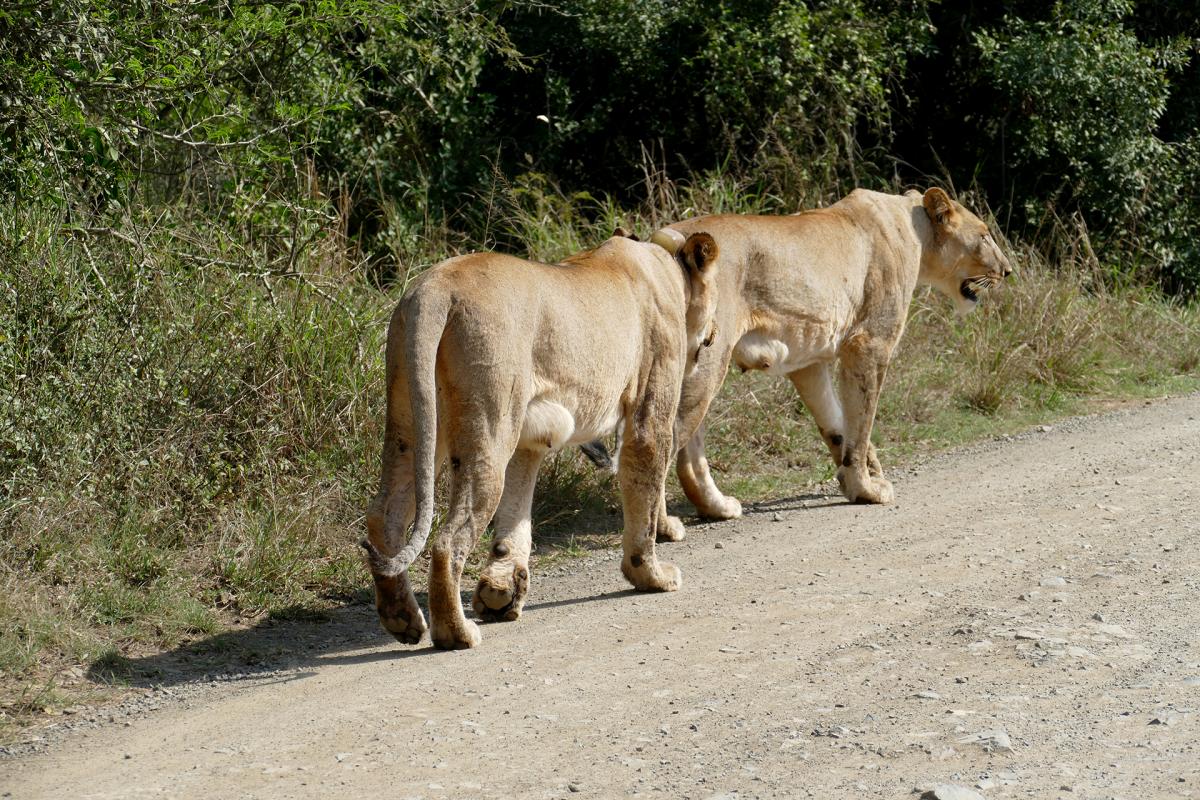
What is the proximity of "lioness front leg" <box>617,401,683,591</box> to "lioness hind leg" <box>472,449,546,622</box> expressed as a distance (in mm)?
409

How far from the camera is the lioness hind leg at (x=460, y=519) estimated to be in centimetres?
521

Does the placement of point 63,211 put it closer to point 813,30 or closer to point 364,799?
point 364,799

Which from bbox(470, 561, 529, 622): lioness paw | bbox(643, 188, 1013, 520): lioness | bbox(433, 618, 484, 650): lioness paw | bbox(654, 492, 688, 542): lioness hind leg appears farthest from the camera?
bbox(643, 188, 1013, 520): lioness

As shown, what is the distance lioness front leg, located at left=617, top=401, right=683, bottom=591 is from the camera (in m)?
6.16

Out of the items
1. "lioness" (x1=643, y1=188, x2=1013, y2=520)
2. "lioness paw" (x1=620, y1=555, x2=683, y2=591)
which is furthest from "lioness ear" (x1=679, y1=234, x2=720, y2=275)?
"lioness paw" (x1=620, y1=555, x2=683, y2=591)

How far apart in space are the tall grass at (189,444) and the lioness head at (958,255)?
111 centimetres

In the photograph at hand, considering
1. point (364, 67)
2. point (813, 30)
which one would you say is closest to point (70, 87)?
point (364, 67)

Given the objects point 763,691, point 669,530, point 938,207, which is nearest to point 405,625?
point 763,691

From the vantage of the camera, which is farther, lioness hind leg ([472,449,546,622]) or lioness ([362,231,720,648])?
lioness hind leg ([472,449,546,622])

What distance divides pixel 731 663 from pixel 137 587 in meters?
2.39

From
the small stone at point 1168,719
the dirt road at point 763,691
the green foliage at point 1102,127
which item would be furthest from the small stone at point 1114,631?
the green foliage at point 1102,127

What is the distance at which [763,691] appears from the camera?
4.80 m

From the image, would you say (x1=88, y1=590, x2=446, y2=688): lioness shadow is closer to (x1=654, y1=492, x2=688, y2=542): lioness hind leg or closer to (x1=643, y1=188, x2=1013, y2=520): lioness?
(x1=654, y1=492, x2=688, y2=542): lioness hind leg

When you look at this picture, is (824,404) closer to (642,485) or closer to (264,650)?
(642,485)
